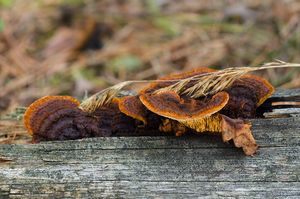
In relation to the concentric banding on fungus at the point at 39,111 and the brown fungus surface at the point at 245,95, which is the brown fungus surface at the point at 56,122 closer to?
the concentric banding on fungus at the point at 39,111

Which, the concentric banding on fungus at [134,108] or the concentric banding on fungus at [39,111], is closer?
the concentric banding on fungus at [134,108]

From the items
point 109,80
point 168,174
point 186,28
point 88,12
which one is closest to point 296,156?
point 168,174

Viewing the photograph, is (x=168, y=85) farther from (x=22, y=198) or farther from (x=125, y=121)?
(x=22, y=198)

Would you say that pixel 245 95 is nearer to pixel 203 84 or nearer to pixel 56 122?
pixel 203 84

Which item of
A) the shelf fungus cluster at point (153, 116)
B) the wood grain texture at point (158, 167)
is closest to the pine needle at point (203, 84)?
the shelf fungus cluster at point (153, 116)

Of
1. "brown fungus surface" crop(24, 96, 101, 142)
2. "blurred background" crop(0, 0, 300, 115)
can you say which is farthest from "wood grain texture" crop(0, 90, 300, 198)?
"blurred background" crop(0, 0, 300, 115)

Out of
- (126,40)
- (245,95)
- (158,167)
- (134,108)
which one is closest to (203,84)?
(245,95)
